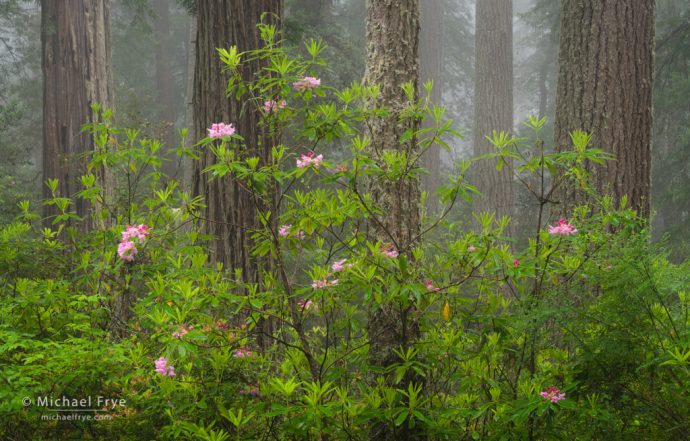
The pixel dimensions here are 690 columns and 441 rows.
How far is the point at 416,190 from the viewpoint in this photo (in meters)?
3.95

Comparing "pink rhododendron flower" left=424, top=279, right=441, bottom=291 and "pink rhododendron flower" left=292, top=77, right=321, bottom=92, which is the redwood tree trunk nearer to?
"pink rhododendron flower" left=292, top=77, right=321, bottom=92

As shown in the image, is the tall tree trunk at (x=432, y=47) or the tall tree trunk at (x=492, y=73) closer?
the tall tree trunk at (x=492, y=73)

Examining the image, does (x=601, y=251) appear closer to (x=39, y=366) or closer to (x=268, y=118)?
(x=268, y=118)

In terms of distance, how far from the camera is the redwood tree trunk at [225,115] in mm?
4430

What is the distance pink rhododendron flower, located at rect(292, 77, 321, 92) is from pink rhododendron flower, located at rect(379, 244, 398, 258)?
2.80 ft

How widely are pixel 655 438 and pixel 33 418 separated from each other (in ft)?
9.22

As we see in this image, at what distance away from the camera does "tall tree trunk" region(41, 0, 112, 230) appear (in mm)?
8180

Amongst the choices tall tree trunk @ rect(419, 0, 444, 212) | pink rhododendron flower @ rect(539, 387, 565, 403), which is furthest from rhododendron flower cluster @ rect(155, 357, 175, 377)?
tall tree trunk @ rect(419, 0, 444, 212)

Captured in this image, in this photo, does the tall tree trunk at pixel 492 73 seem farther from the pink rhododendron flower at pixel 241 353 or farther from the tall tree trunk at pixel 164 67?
the pink rhododendron flower at pixel 241 353

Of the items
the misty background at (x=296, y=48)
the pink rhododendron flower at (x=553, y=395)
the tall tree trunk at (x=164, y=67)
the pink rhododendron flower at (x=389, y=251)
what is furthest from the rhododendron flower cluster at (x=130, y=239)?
the tall tree trunk at (x=164, y=67)

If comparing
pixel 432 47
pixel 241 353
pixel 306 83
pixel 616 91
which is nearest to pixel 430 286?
pixel 241 353

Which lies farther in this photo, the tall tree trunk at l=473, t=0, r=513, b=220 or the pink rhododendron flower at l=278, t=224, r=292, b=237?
the tall tree trunk at l=473, t=0, r=513, b=220

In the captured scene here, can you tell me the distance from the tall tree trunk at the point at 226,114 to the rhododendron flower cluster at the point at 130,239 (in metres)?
1.28

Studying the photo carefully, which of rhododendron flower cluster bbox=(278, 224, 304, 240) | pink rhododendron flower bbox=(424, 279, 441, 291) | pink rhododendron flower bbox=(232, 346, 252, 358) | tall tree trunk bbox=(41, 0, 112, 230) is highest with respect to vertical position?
tall tree trunk bbox=(41, 0, 112, 230)
